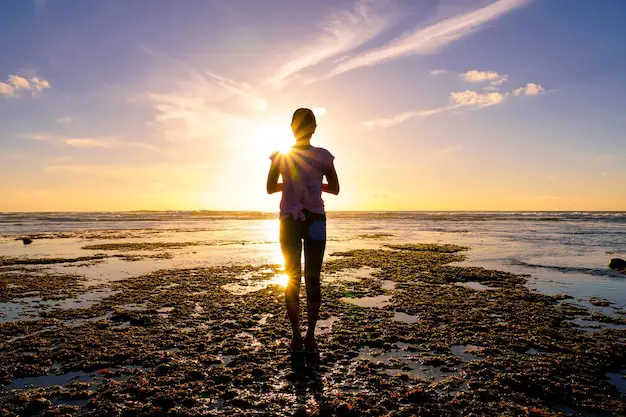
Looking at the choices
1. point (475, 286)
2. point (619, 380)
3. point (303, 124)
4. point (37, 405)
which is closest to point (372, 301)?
point (475, 286)

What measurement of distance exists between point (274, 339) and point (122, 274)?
9268mm

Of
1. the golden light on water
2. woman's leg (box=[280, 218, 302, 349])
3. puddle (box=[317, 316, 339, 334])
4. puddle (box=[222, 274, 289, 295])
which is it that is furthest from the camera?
the golden light on water

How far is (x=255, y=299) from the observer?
9148 millimetres

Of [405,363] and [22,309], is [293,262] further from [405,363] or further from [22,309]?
[22,309]

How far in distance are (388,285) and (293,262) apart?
6.40m

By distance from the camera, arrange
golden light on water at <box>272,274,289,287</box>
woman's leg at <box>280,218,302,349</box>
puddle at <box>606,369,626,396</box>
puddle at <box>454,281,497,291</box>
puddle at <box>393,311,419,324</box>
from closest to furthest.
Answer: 1. puddle at <box>606,369,626,396</box>
2. woman's leg at <box>280,218,302,349</box>
3. puddle at <box>393,311,419,324</box>
4. puddle at <box>454,281,497,291</box>
5. golden light on water at <box>272,274,289,287</box>

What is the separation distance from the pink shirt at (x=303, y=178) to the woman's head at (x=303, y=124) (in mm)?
196

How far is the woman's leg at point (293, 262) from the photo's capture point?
539 centimetres

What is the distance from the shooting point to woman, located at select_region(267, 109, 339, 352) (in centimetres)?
530

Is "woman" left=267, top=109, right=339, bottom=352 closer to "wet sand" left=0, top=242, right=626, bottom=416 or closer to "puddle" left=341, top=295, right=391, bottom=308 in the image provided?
"wet sand" left=0, top=242, right=626, bottom=416

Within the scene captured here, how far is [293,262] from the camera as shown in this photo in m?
5.45

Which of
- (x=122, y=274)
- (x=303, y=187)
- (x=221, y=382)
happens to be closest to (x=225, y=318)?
(x=221, y=382)

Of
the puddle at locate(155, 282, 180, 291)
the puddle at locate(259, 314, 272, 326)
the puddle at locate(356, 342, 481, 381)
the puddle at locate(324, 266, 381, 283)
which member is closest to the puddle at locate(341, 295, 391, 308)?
the puddle at locate(259, 314, 272, 326)

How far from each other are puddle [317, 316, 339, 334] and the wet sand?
4 cm
